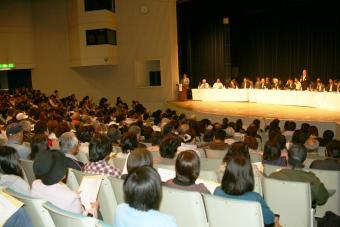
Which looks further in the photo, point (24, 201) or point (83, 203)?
point (83, 203)

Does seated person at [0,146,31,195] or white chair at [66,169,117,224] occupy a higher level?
seated person at [0,146,31,195]

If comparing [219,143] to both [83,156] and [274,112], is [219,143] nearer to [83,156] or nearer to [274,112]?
[83,156]

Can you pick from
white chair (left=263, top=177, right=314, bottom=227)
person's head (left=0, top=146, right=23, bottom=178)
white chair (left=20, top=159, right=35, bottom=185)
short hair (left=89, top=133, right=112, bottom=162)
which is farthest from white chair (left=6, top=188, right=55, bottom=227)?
white chair (left=263, top=177, right=314, bottom=227)

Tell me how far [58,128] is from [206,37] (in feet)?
46.9

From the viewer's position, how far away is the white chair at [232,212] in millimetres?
2426

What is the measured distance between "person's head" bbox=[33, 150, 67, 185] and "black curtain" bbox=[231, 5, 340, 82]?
1535cm

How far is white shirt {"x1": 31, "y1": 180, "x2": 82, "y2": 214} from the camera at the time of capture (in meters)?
2.82

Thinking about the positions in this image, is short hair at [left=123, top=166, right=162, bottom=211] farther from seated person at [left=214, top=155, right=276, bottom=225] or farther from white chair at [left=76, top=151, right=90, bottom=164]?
white chair at [left=76, top=151, right=90, bottom=164]

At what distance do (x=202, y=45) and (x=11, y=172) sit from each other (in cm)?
1697

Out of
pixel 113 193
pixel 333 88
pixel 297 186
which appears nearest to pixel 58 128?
pixel 113 193

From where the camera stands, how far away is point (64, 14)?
18.9 meters

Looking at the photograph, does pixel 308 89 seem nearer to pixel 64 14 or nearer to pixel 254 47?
pixel 254 47

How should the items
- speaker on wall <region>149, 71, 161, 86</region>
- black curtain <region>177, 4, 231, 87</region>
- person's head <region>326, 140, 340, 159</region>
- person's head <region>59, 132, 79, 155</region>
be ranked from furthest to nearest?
black curtain <region>177, 4, 231, 87</region>
speaker on wall <region>149, 71, 161, 86</region>
person's head <region>326, 140, 340, 159</region>
person's head <region>59, 132, 79, 155</region>

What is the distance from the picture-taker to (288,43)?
18.0m
